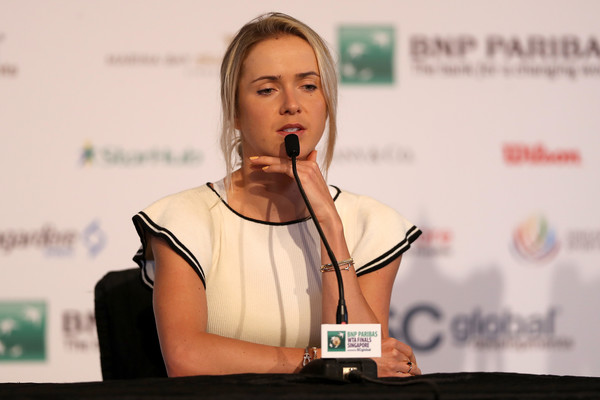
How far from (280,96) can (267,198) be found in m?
0.29

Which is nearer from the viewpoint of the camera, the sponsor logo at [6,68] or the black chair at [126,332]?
the black chair at [126,332]

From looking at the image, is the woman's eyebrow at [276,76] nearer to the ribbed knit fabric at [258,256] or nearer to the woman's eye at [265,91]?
the woman's eye at [265,91]

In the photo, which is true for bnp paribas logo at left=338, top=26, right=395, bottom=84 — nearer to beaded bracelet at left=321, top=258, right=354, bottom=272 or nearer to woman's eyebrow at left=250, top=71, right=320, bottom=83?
woman's eyebrow at left=250, top=71, right=320, bottom=83

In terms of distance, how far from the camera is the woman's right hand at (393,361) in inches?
60.1

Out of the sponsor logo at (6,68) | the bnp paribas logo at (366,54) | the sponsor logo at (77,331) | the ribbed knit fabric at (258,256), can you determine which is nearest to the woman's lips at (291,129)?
the ribbed knit fabric at (258,256)

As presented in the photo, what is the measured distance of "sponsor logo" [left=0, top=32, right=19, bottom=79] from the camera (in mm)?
3330

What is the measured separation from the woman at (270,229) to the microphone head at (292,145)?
0.12 meters

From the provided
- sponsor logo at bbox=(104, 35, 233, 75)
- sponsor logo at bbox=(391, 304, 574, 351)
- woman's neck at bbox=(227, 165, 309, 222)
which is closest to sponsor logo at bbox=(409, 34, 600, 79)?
sponsor logo at bbox=(104, 35, 233, 75)

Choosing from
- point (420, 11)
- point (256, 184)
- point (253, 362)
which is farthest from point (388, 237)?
point (420, 11)

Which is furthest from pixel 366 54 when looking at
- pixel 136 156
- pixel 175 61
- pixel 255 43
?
pixel 255 43

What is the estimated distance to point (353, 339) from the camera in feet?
3.95

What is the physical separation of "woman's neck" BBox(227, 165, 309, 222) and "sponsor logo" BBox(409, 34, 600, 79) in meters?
1.79

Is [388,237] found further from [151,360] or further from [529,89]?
[529,89]

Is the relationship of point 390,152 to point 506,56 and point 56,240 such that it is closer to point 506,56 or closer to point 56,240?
point 506,56
